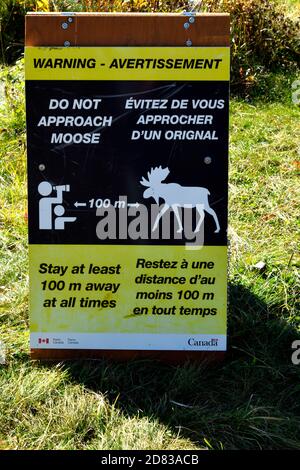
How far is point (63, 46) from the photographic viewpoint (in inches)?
147

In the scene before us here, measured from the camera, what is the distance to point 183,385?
12.4 ft

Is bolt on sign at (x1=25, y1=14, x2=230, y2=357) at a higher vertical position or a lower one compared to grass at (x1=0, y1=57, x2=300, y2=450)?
higher

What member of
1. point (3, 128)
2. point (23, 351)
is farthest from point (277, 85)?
point (23, 351)

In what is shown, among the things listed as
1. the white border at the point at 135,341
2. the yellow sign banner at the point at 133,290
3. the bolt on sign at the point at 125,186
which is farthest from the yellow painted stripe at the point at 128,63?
the white border at the point at 135,341

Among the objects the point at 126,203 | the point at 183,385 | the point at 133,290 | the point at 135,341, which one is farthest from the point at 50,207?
the point at 183,385

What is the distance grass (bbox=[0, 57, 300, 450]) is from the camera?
11.3 feet

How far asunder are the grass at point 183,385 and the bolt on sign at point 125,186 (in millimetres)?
160

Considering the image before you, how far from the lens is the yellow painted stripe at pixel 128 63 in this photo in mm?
3709

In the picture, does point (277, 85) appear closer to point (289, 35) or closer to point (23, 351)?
point (289, 35)

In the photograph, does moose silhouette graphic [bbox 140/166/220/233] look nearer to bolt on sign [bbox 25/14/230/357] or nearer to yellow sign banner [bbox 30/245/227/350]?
bolt on sign [bbox 25/14/230/357]

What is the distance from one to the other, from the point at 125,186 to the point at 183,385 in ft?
3.37

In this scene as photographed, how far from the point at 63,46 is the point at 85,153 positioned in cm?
53

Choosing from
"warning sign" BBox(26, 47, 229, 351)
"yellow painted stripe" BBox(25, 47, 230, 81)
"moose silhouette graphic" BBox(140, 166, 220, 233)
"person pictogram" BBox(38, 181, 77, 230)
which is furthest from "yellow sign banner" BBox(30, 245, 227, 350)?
"yellow painted stripe" BBox(25, 47, 230, 81)

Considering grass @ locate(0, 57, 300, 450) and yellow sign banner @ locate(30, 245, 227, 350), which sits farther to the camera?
yellow sign banner @ locate(30, 245, 227, 350)
